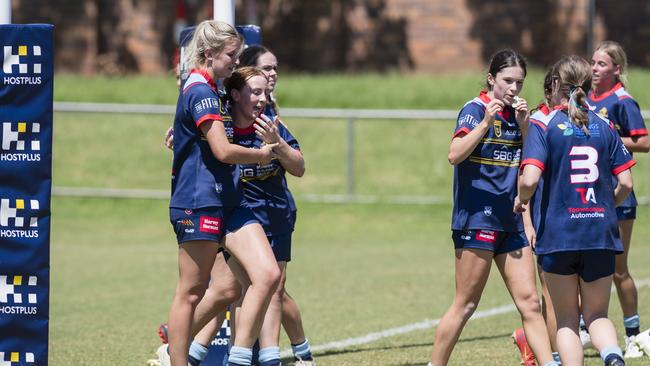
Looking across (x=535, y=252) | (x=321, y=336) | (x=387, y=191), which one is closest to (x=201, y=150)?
(x=535, y=252)

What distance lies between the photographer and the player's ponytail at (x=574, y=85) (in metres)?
6.21

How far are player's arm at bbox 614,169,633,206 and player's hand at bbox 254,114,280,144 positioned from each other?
202 centimetres

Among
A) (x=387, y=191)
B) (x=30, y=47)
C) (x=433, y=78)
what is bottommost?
(x=387, y=191)

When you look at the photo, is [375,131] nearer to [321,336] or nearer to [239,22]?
[239,22]

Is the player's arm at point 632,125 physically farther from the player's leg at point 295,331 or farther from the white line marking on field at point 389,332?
the player's leg at point 295,331

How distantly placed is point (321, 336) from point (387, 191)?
851 cm

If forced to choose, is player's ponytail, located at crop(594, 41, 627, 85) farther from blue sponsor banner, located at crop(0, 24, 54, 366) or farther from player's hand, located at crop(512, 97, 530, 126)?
blue sponsor banner, located at crop(0, 24, 54, 366)

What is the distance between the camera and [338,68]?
2291 cm

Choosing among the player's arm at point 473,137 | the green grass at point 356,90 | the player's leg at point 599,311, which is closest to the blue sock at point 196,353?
the player's arm at point 473,137

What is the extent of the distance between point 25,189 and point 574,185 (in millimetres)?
3243

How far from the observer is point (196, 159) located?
20.8 ft

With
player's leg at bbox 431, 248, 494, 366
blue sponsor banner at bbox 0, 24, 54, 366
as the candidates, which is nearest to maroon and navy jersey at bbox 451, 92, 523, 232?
player's leg at bbox 431, 248, 494, 366

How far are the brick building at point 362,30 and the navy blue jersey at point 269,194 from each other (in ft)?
48.6

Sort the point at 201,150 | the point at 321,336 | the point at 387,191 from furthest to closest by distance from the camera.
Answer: the point at 387,191, the point at 321,336, the point at 201,150
